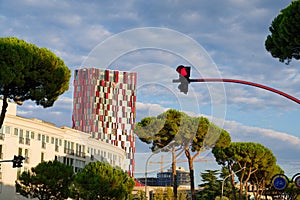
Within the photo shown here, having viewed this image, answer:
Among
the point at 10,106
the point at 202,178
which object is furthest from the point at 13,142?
the point at 202,178

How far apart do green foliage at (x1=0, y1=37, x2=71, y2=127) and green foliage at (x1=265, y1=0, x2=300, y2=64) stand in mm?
13288

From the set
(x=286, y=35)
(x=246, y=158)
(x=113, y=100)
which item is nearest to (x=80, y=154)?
(x=246, y=158)

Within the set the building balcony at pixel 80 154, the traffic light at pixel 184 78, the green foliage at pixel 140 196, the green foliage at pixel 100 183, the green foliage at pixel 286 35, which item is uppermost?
the green foliage at pixel 286 35

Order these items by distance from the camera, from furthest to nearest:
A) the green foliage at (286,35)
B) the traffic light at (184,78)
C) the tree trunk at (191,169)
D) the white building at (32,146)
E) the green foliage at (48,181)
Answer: the white building at (32,146)
the green foliage at (48,181)
the tree trunk at (191,169)
the green foliage at (286,35)
the traffic light at (184,78)

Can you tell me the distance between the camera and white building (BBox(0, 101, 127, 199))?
2409 inches

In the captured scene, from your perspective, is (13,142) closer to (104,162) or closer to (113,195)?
(104,162)

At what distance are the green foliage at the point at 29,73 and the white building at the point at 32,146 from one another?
71.5 ft

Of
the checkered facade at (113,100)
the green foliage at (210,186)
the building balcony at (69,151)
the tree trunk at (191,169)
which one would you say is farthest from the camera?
the green foliage at (210,186)

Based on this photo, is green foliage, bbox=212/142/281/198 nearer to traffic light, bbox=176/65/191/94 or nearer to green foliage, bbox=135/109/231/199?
green foliage, bbox=135/109/231/199

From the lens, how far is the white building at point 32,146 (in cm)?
6119

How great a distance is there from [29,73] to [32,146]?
38.5 meters

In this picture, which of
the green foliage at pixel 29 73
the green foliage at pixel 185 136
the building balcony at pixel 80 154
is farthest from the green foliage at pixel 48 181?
the building balcony at pixel 80 154

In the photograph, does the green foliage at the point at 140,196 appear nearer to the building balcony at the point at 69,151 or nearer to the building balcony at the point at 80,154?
the building balcony at the point at 80,154

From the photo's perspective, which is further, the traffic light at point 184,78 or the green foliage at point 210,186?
the green foliage at point 210,186
